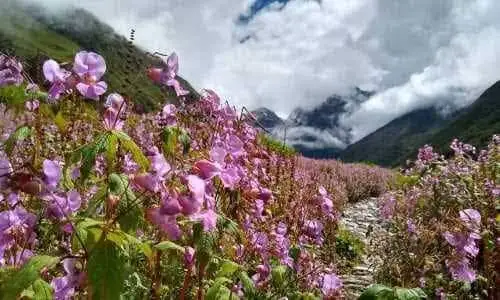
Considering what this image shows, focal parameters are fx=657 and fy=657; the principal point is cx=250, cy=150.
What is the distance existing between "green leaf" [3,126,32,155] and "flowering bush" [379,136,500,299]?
6.43 feet

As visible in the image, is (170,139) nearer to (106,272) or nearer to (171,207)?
(171,207)

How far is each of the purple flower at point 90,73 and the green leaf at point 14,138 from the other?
28 centimetres

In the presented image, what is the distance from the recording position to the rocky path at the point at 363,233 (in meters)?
6.52

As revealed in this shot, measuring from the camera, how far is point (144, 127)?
663cm

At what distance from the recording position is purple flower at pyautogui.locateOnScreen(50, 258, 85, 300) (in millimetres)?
2268

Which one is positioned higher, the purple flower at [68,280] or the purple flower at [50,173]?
the purple flower at [50,173]

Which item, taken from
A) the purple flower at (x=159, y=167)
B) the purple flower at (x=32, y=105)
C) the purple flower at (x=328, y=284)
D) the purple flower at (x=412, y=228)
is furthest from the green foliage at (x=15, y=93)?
the purple flower at (x=412, y=228)

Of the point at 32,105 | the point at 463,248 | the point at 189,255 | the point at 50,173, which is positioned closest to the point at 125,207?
the point at 50,173

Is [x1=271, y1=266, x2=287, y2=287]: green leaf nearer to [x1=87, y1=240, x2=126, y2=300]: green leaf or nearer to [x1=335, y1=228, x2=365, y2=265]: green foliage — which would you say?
[x1=87, y1=240, x2=126, y2=300]: green leaf

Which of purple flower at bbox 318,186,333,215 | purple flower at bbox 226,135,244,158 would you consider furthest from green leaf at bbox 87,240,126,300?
purple flower at bbox 318,186,333,215

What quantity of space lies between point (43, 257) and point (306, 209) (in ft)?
9.41

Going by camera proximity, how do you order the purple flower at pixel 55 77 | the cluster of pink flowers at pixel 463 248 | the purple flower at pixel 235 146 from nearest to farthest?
the purple flower at pixel 55 77 < the purple flower at pixel 235 146 < the cluster of pink flowers at pixel 463 248

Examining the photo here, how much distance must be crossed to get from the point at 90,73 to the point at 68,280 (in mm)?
725

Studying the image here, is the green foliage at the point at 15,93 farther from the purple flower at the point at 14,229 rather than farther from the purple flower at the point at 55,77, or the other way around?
the purple flower at the point at 14,229
